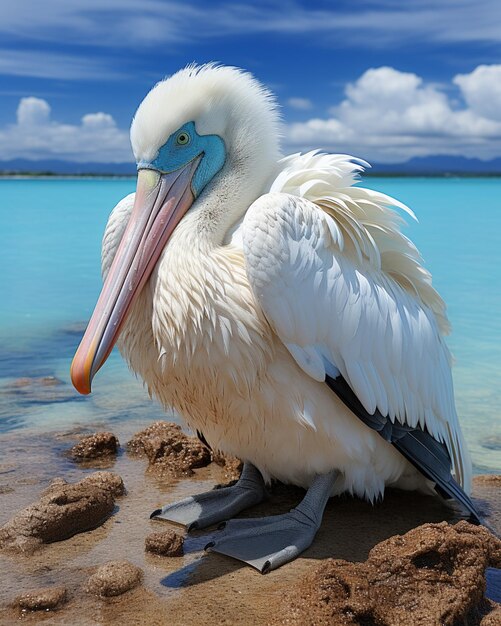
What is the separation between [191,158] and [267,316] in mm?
864

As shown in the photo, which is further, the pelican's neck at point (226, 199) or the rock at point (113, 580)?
the pelican's neck at point (226, 199)

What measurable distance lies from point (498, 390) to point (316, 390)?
389 cm

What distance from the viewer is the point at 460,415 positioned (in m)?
5.99

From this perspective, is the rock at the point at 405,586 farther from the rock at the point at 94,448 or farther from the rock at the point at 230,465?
the rock at the point at 94,448

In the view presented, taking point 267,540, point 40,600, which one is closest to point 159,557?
point 267,540

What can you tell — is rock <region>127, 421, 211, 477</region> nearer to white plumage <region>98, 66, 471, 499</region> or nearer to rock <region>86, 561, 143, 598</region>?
white plumage <region>98, 66, 471, 499</region>

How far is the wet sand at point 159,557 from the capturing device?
9.37ft

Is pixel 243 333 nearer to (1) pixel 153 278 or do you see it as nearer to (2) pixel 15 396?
(1) pixel 153 278

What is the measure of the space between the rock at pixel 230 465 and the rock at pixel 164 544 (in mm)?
956

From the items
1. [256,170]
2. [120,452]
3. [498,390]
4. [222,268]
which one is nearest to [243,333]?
[222,268]

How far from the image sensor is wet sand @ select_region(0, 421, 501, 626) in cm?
286

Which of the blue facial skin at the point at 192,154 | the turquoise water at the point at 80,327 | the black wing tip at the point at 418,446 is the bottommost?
the turquoise water at the point at 80,327

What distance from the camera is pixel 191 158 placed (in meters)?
3.57

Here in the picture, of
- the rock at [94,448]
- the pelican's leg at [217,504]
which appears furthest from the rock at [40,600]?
the rock at [94,448]
